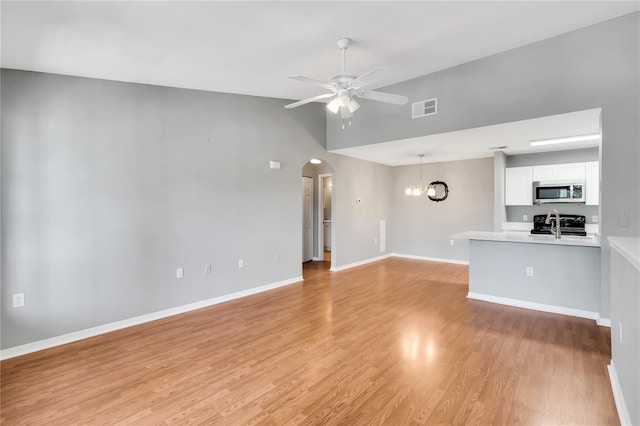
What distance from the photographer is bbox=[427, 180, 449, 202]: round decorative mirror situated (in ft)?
23.3

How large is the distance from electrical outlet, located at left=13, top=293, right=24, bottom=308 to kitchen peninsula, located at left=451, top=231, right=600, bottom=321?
535 cm

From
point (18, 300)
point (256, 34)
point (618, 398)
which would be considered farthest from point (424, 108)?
point (18, 300)

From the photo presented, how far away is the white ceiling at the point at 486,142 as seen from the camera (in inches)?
148

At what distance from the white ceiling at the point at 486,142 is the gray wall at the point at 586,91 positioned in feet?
0.54

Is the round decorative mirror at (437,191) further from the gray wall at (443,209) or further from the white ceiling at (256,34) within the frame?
the white ceiling at (256,34)

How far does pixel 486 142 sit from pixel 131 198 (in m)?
5.43

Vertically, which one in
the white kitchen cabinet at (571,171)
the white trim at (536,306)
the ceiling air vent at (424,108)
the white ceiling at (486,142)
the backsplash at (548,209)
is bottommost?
the white trim at (536,306)

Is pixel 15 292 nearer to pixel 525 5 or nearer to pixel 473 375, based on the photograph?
pixel 473 375

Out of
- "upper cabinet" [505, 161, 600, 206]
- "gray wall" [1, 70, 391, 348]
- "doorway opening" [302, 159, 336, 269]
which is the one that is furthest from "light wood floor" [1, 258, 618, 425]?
"doorway opening" [302, 159, 336, 269]

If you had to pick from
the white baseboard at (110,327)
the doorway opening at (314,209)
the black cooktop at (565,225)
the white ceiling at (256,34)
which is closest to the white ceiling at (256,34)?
the white ceiling at (256,34)

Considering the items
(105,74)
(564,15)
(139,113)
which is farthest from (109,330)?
(564,15)

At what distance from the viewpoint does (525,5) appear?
2.67 metres

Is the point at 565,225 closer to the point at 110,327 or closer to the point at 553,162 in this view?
the point at 553,162

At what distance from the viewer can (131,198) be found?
3.45m
